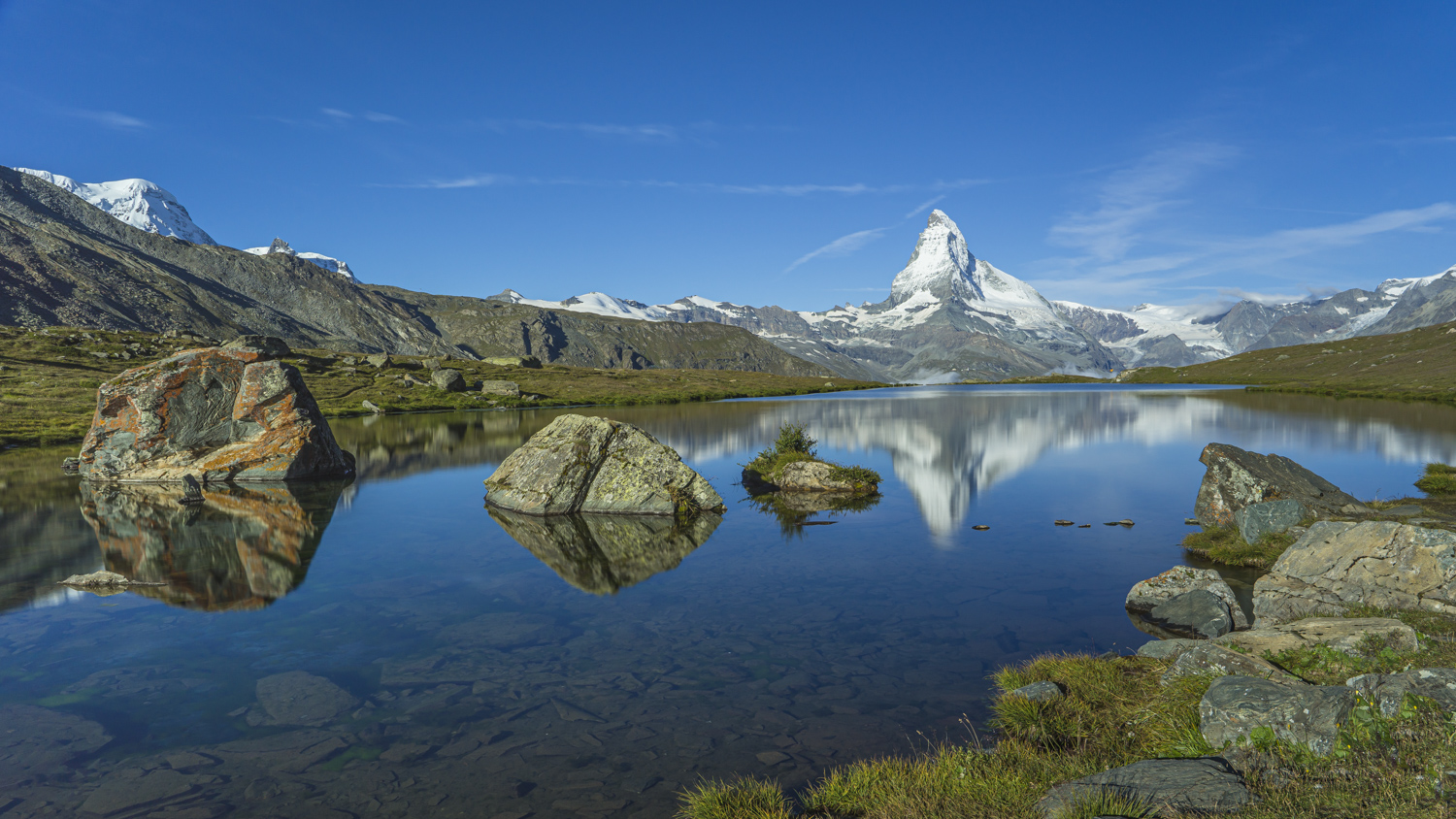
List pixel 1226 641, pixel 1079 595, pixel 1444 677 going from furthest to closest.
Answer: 1. pixel 1079 595
2. pixel 1226 641
3. pixel 1444 677

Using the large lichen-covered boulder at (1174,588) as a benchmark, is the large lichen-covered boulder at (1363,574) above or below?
above

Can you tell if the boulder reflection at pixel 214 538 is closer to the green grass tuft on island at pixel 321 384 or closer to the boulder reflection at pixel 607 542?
the boulder reflection at pixel 607 542

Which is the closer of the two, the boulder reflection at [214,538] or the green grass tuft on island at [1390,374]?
the boulder reflection at [214,538]

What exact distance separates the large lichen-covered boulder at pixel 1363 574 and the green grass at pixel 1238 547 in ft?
11.4

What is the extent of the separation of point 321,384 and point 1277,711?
12952 centimetres

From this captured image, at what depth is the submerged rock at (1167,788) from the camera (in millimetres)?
6625

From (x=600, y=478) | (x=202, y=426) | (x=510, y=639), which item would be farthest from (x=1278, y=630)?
(x=202, y=426)

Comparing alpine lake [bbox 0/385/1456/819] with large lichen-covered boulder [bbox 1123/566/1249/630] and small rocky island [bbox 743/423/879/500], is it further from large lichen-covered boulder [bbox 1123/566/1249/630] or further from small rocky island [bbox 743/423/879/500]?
small rocky island [bbox 743/423/879/500]

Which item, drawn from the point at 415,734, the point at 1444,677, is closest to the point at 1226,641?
the point at 1444,677

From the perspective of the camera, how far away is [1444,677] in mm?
7680

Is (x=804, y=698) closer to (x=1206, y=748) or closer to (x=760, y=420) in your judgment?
(x=1206, y=748)

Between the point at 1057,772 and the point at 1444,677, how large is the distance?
439 cm

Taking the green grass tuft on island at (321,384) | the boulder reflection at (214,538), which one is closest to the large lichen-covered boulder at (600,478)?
the boulder reflection at (214,538)

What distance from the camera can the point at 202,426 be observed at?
36125 mm
